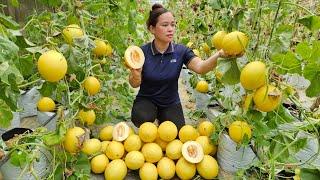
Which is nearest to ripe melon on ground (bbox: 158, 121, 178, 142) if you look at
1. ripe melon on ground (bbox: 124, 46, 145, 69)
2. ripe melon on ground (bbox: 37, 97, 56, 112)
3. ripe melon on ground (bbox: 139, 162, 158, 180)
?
ripe melon on ground (bbox: 139, 162, 158, 180)

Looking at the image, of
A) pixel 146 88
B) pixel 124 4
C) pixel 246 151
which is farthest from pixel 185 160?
pixel 124 4

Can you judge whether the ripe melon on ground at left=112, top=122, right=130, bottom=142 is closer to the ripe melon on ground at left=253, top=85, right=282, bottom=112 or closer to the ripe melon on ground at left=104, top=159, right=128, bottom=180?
the ripe melon on ground at left=104, top=159, right=128, bottom=180

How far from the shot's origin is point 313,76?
4.03 ft

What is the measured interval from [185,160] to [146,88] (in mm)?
734

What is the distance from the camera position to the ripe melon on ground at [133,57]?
94.5 inches

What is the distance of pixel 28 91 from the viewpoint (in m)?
3.10

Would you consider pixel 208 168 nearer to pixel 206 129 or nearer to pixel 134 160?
pixel 206 129

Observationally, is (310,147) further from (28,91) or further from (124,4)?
(28,91)

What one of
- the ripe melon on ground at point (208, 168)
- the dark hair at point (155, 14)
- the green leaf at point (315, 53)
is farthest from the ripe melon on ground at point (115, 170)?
the green leaf at point (315, 53)

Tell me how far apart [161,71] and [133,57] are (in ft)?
1.32

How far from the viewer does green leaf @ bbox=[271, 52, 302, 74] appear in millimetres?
1241

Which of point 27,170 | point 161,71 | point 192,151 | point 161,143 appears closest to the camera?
point 27,170

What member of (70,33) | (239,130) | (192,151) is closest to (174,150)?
→ (192,151)

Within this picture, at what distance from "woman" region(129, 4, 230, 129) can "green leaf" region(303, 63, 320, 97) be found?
1230 millimetres
